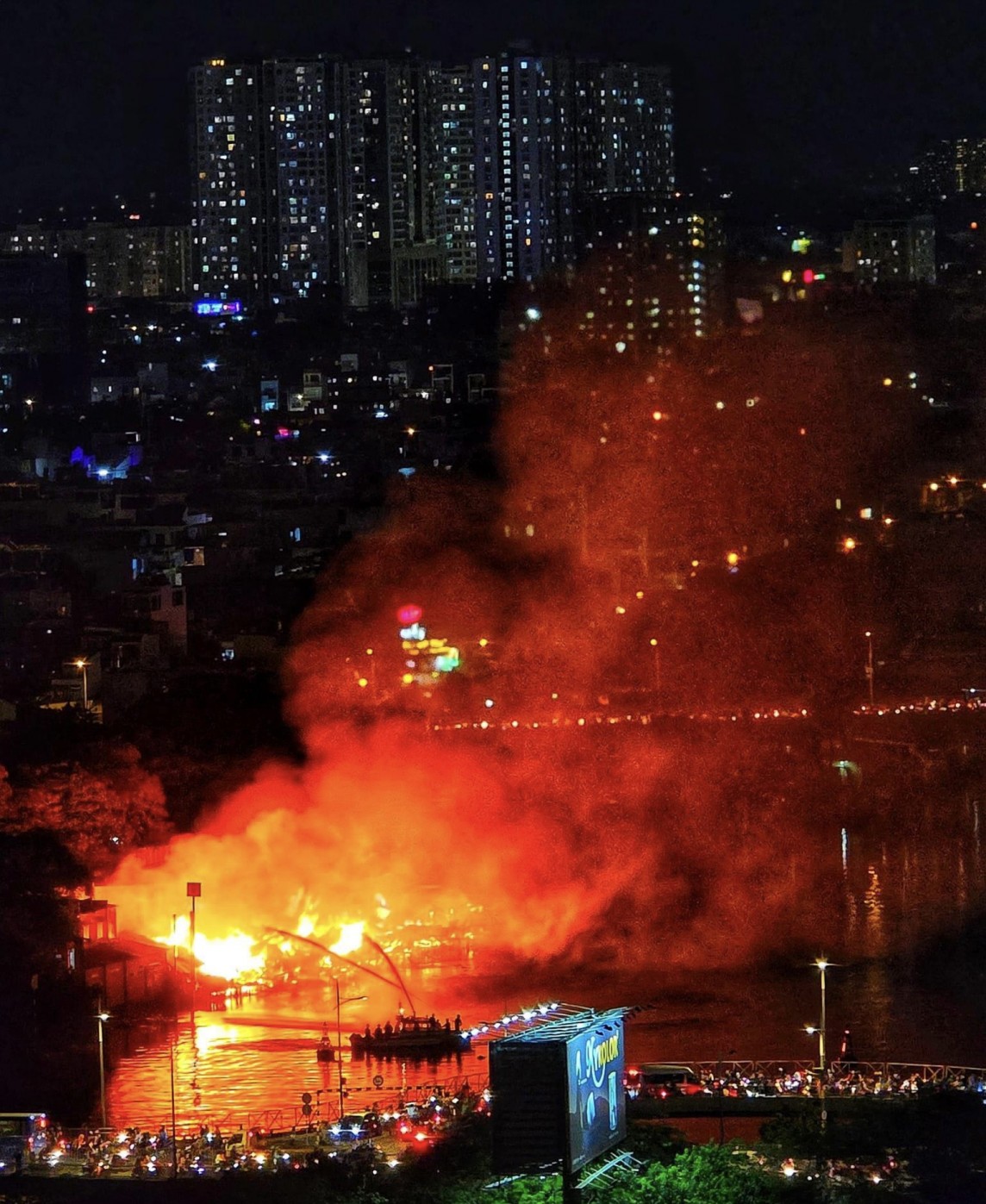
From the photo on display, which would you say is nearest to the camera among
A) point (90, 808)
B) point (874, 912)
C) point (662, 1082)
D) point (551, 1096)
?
point (551, 1096)

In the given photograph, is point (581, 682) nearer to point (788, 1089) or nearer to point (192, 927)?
point (192, 927)

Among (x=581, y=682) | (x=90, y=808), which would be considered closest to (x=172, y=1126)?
(x=90, y=808)

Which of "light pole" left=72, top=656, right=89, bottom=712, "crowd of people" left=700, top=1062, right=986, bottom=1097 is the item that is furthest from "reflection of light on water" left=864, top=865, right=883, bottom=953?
"light pole" left=72, top=656, right=89, bottom=712

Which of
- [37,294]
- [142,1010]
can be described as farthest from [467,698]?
[37,294]

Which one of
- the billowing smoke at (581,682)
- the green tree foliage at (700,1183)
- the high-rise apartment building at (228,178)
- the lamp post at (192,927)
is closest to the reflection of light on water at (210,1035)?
the lamp post at (192,927)

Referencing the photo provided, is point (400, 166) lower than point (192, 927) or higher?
higher

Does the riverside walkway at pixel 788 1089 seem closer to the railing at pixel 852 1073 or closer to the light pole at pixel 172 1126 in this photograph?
the railing at pixel 852 1073

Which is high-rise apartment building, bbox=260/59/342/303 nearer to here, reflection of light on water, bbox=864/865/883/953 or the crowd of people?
reflection of light on water, bbox=864/865/883/953
